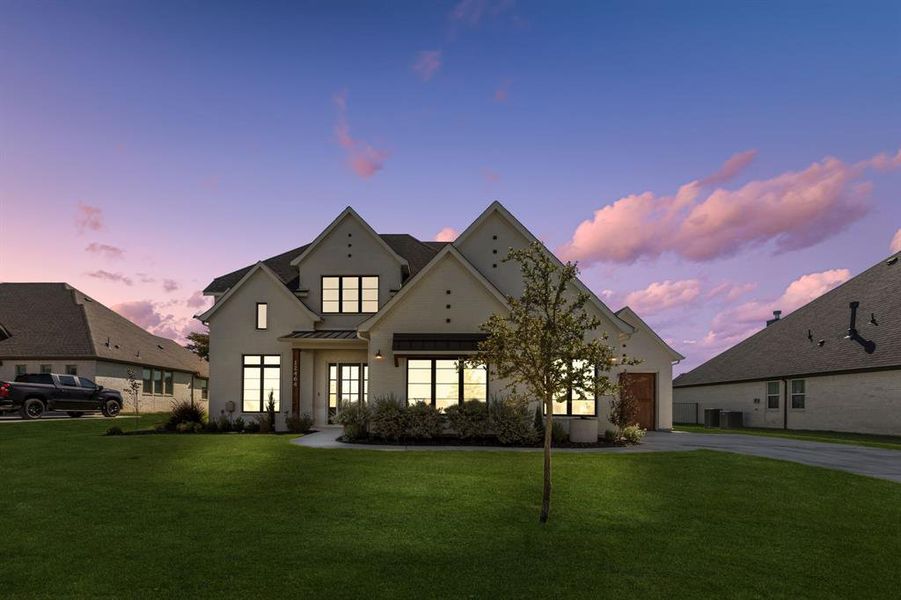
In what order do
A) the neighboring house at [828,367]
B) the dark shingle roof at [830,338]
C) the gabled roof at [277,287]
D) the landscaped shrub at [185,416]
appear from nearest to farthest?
the landscaped shrub at [185,416] < the gabled roof at [277,287] < the neighboring house at [828,367] < the dark shingle roof at [830,338]

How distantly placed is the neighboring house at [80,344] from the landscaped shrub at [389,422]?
972 inches

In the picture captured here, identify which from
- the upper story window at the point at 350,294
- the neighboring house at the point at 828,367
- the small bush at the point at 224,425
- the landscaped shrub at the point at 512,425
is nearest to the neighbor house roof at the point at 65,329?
the small bush at the point at 224,425

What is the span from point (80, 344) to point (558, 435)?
31.4 m

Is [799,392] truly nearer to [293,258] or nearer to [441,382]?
[441,382]

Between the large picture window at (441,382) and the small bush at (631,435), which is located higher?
the large picture window at (441,382)

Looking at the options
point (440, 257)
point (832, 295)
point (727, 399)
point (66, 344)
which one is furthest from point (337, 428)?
point (832, 295)

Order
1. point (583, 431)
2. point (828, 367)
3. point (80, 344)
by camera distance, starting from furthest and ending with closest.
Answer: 1. point (80, 344)
2. point (828, 367)
3. point (583, 431)

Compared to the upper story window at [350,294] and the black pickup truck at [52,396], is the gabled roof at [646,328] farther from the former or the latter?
the black pickup truck at [52,396]

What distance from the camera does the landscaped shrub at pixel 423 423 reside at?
17.3 meters

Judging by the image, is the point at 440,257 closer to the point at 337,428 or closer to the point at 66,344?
the point at 337,428

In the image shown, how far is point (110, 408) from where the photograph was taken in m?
31.6

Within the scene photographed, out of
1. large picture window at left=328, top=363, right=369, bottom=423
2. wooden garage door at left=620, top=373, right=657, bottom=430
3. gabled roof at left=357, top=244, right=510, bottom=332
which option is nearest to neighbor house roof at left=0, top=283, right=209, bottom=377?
large picture window at left=328, top=363, right=369, bottom=423

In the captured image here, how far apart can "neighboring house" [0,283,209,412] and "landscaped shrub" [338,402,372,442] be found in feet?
78.3

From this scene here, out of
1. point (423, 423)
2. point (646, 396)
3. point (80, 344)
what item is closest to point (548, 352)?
point (423, 423)
